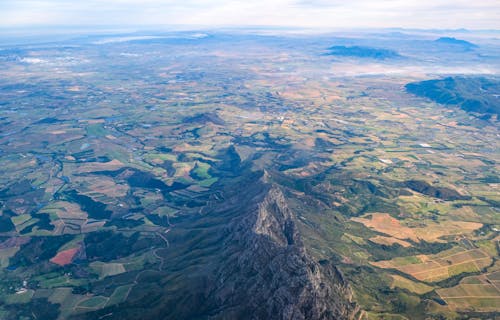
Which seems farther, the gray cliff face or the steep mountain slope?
the steep mountain slope

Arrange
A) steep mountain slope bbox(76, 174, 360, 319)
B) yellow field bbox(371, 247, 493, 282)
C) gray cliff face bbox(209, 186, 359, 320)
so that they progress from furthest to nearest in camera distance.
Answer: yellow field bbox(371, 247, 493, 282) → steep mountain slope bbox(76, 174, 360, 319) → gray cliff face bbox(209, 186, 359, 320)

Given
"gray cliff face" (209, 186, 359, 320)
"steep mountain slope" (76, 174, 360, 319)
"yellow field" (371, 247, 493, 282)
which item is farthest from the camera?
"yellow field" (371, 247, 493, 282)

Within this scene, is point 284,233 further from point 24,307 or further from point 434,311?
point 24,307

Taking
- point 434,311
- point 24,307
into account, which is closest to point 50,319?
point 24,307

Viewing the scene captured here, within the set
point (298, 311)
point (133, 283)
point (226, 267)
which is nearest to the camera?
point (298, 311)

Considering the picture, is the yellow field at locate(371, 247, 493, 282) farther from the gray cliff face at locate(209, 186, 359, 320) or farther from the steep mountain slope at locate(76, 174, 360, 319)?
the gray cliff face at locate(209, 186, 359, 320)

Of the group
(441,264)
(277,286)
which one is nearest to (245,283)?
(277,286)

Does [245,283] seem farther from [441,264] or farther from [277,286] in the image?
[441,264]

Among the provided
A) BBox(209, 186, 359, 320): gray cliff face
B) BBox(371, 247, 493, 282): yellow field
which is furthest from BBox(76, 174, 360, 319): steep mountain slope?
BBox(371, 247, 493, 282): yellow field
